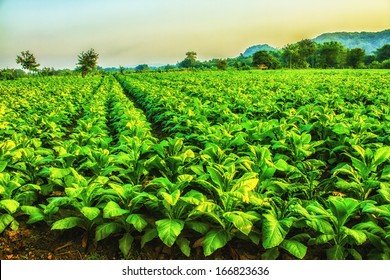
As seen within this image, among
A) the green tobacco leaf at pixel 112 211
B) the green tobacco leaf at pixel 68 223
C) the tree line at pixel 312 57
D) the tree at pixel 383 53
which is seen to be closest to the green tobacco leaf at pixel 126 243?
the green tobacco leaf at pixel 112 211

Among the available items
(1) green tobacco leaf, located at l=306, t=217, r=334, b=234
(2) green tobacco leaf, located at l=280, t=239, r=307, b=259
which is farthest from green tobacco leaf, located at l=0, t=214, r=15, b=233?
(1) green tobacco leaf, located at l=306, t=217, r=334, b=234

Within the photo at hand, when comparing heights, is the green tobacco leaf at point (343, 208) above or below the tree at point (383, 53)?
below

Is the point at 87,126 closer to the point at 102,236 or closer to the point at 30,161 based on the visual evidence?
the point at 30,161

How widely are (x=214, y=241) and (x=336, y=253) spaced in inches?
35.9

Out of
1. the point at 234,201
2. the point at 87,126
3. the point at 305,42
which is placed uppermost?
the point at 305,42

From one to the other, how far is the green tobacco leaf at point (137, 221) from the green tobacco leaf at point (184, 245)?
0.31 m

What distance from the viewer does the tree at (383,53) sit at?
66.9 metres

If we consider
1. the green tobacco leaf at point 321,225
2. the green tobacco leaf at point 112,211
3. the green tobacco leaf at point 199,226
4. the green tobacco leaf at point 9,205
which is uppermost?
the green tobacco leaf at point 9,205

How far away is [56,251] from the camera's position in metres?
2.88

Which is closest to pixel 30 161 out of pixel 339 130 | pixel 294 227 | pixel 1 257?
pixel 1 257

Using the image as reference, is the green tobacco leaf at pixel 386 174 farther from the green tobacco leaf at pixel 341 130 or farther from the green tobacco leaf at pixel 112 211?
the green tobacco leaf at pixel 112 211

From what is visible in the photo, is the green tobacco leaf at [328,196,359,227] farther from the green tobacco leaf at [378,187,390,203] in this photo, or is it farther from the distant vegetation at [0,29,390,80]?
the distant vegetation at [0,29,390,80]
